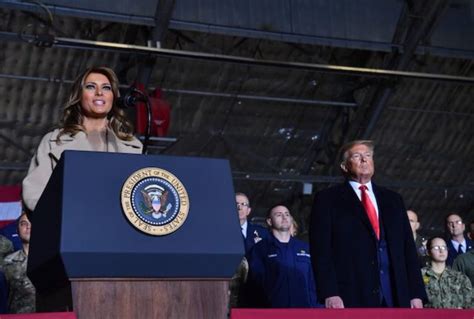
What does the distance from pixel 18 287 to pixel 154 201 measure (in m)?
3.03

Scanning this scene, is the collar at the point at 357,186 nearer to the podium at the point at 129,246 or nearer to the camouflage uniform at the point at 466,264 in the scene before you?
the podium at the point at 129,246

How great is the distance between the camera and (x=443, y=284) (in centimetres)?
557

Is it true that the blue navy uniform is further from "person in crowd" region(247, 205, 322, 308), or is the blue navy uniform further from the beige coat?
the beige coat

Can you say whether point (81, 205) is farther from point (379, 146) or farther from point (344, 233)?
point (379, 146)

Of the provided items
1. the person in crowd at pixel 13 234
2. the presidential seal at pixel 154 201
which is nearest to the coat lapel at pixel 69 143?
the presidential seal at pixel 154 201

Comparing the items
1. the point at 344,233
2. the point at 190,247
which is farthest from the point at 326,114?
the point at 190,247

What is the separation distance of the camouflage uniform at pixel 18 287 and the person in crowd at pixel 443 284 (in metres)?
2.44

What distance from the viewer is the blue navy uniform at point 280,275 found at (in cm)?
513

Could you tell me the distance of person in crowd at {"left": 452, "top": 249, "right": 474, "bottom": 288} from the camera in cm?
606

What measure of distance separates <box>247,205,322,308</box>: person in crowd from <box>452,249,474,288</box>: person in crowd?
1.34m

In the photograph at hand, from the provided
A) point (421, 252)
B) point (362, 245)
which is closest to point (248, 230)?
point (421, 252)

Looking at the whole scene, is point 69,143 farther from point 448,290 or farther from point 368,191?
point 448,290

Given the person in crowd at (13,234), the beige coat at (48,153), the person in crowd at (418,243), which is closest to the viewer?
the beige coat at (48,153)

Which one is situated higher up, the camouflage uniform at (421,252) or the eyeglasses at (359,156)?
the camouflage uniform at (421,252)
